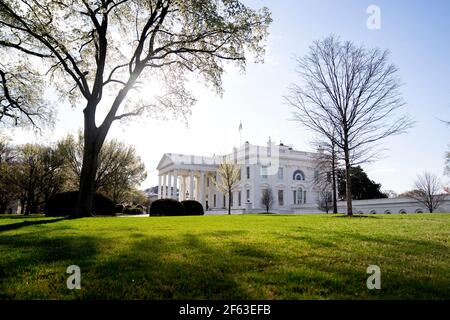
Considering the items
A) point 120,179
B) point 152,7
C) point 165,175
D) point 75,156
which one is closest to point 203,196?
point 165,175

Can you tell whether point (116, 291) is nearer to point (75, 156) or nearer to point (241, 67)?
point (241, 67)

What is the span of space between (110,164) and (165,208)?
17.9 metres

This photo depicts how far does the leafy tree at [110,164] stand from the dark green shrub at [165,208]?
47.5 feet

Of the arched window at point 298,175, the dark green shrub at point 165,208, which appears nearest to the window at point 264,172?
the arched window at point 298,175

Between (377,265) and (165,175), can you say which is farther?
(165,175)

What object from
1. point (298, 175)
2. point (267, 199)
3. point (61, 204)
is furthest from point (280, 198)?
point (61, 204)

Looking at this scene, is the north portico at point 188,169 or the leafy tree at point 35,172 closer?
the leafy tree at point 35,172

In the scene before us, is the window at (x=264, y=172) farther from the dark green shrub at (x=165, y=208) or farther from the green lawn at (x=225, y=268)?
the green lawn at (x=225, y=268)

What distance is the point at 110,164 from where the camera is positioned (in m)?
41.2

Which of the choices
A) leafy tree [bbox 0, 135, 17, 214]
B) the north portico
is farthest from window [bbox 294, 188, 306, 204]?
leafy tree [bbox 0, 135, 17, 214]

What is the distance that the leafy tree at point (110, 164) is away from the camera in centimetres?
3909

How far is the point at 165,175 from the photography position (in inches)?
2813

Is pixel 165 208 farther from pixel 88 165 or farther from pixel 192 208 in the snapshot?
pixel 88 165

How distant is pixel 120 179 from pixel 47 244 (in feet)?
122
